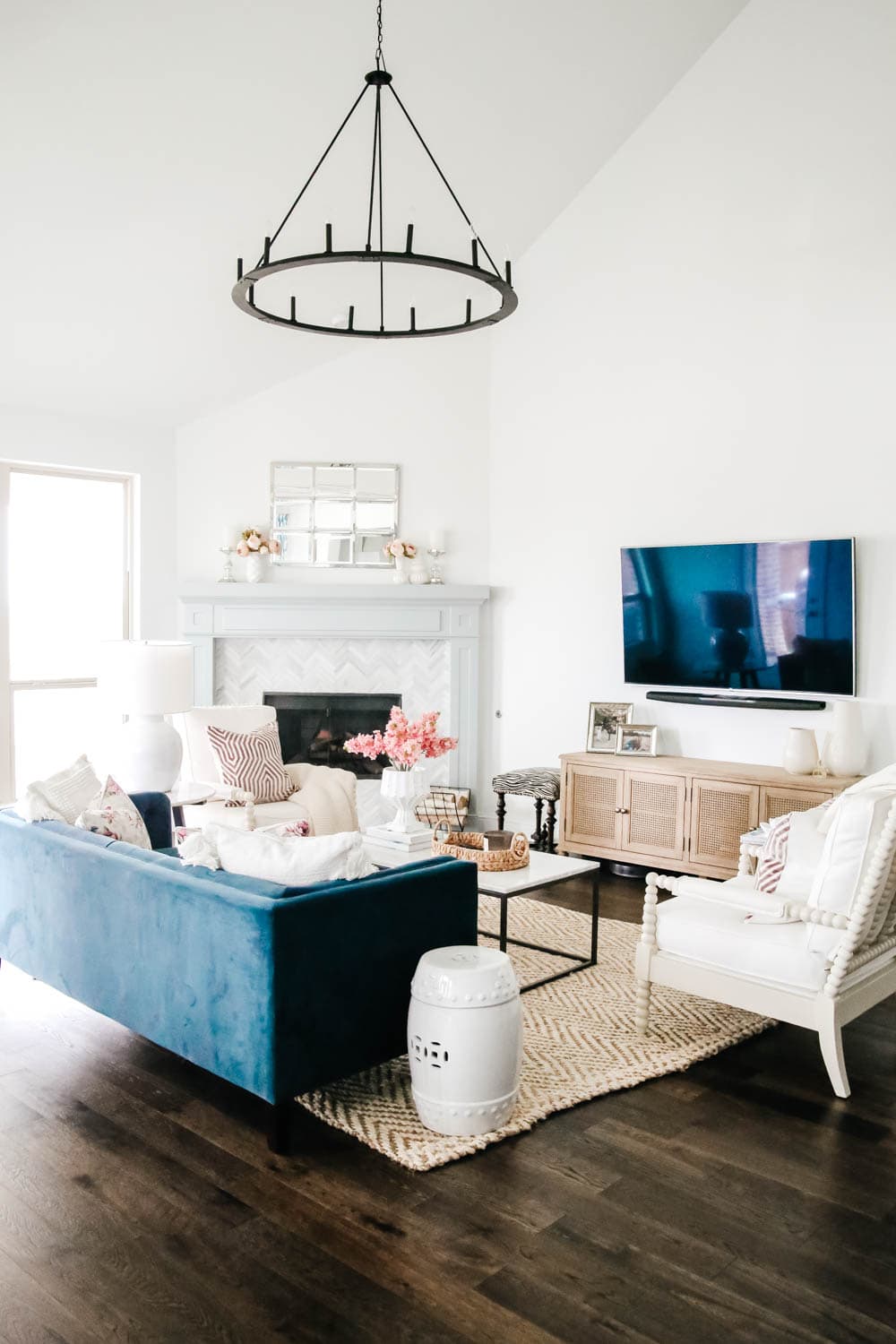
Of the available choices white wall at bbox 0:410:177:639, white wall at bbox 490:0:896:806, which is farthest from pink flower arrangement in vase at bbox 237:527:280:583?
white wall at bbox 490:0:896:806

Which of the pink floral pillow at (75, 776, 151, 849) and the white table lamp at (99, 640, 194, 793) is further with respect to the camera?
the white table lamp at (99, 640, 194, 793)

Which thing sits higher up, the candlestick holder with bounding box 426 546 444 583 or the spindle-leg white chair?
the candlestick holder with bounding box 426 546 444 583

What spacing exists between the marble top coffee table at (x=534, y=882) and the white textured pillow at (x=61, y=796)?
3.35 feet

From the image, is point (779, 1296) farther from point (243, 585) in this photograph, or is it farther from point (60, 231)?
point (243, 585)

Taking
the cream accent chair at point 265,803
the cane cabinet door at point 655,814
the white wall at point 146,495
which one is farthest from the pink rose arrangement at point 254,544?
the cane cabinet door at point 655,814

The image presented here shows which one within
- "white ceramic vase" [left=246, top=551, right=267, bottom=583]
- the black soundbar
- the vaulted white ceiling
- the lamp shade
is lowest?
the black soundbar

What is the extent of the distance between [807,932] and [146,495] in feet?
17.7

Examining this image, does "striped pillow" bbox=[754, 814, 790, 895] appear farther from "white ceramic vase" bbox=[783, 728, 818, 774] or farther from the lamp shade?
the lamp shade

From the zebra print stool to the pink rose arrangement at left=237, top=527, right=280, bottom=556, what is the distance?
6.99 feet

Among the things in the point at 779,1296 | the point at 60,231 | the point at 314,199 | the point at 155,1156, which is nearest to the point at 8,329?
the point at 60,231

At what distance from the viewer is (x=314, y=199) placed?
5402 millimetres

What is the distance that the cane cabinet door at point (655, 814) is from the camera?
552cm

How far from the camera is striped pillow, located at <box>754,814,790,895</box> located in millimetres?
3463

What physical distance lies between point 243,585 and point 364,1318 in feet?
17.4
